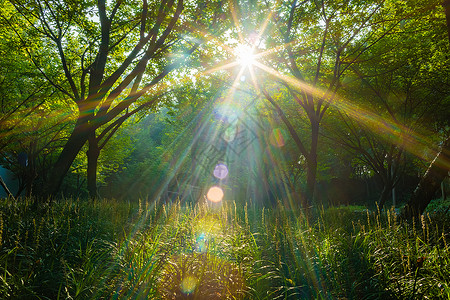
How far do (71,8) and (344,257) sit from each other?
9.52 metres

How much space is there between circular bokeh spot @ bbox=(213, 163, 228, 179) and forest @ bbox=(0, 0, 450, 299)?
686 cm

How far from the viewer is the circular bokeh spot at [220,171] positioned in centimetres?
2906

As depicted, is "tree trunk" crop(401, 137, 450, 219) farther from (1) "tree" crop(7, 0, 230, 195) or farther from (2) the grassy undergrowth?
(1) "tree" crop(7, 0, 230, 195)

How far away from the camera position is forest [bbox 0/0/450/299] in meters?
3.60

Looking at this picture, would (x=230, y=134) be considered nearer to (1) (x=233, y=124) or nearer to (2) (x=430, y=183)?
(1) (x=233, y=124)

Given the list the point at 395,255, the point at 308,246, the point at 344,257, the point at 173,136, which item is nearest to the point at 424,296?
the point at 395,255

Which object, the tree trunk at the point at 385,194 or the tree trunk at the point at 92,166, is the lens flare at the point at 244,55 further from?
the tree trunk at the point at 385,194

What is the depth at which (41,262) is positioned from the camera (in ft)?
11.6

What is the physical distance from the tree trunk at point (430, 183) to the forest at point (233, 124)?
0.04 metres

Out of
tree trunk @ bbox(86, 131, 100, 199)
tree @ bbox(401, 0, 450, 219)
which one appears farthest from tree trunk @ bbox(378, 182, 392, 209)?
tree trunk @ bbox(86, 131, 100, 199)

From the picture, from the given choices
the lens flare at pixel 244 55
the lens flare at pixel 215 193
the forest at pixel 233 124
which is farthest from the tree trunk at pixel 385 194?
the lens flare at pixel 215 193

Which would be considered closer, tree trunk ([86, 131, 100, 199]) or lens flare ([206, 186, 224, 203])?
tree trunk ([86, 131, 100, 199])

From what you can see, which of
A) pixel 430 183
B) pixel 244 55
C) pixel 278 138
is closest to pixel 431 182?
pixel 430 183

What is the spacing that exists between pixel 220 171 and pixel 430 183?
2411 centimetres
